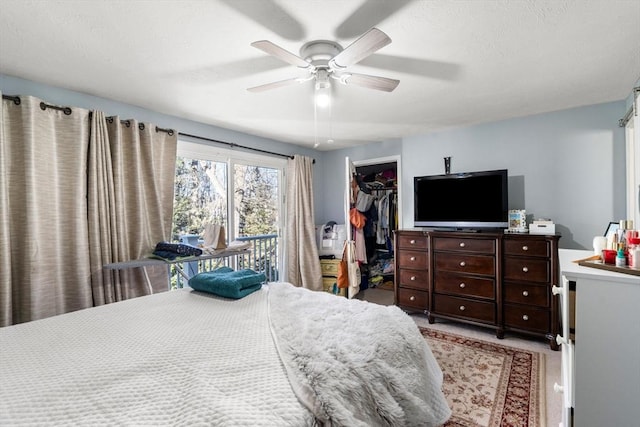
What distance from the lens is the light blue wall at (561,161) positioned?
9.12 ft

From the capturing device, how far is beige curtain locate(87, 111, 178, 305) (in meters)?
2.38

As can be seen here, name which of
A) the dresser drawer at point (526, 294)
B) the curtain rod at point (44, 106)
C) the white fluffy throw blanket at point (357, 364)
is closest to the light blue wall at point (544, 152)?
the curtain rod at point (44, 106)

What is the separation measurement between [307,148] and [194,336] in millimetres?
3748

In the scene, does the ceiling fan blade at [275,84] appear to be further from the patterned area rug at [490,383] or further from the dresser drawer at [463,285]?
the dresser drawer at [463,285]

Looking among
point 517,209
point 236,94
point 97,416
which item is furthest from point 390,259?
point 97,416

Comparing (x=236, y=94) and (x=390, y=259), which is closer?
(x=236, y=94)

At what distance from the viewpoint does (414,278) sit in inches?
136

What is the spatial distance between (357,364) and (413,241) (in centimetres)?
256

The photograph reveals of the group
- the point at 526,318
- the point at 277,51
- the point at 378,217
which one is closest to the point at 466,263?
the point at 526,318

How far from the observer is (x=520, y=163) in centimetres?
324

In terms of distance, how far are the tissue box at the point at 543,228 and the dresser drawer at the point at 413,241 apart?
99 centimetres

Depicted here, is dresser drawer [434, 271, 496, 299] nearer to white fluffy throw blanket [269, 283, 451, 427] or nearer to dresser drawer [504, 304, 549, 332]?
dresser drawer [504, 304, 549, 332]

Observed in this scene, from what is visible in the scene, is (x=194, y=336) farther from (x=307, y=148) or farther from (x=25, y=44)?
(x=307, y=148)

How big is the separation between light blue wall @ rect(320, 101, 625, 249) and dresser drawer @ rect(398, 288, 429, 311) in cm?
142
